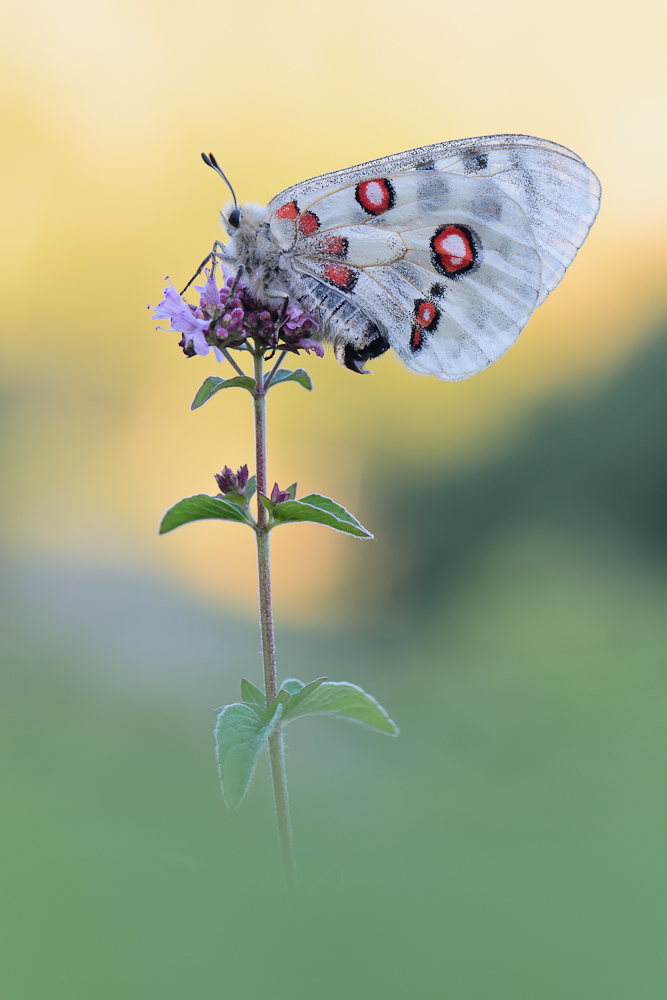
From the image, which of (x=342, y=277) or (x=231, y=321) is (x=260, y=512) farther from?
(x=342, y=277)

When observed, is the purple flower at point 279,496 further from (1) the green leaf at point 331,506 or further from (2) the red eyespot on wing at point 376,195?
(2) the red eyespot on wing at point 376,195

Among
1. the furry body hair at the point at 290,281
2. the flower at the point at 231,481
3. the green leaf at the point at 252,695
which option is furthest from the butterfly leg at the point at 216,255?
the green leaf at the point at 252,695

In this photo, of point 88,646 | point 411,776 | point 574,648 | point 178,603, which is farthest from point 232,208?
point 178,603

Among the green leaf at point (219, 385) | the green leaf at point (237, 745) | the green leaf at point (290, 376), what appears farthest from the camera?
the green leaf at point (290, 376)

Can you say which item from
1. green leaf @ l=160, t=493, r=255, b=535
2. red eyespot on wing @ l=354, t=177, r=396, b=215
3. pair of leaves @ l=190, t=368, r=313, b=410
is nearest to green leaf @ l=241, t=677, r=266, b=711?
green leaf @ l=160, t=493, r=255, b=535

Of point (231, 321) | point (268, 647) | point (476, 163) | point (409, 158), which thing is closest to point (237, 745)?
point (268, 647)

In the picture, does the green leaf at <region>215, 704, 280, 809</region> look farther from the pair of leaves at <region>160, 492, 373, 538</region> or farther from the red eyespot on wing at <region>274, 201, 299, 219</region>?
the red eyespot on wing at <region>274, 201, 299, 219</region>
